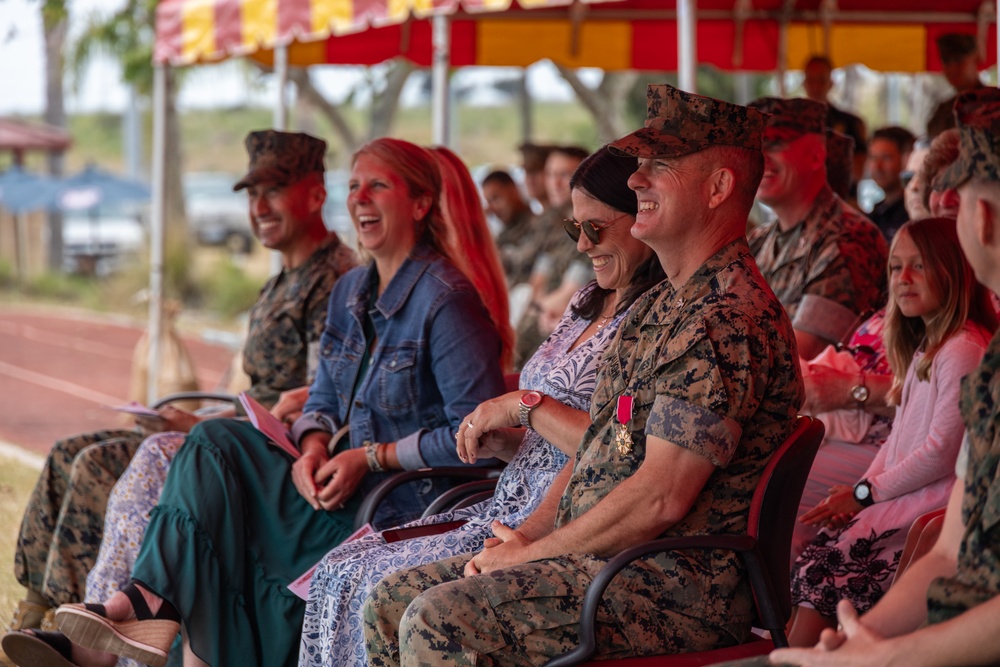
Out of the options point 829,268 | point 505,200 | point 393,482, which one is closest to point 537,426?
point 393,482

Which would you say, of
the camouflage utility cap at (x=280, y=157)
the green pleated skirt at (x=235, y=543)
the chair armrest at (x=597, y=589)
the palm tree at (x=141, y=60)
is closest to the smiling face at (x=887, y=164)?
the camouflage utility cap at (x=280, y=157)

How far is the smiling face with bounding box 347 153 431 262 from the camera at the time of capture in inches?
152

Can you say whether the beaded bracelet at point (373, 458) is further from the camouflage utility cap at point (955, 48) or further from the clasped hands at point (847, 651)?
the camouflage utility cap at point (955, 48)

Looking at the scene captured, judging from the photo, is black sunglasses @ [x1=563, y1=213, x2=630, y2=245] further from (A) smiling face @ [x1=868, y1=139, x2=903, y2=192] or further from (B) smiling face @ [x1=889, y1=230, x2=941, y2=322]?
(A) smiling face @ [x1=868, y1=139, x2=903, y2=192]

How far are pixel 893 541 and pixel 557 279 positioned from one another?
4554 millimetres

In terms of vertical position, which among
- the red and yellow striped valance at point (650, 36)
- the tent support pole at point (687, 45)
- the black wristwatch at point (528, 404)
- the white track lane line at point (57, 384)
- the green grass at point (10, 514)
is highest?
the red and yellow striped valance at point (650, 36)

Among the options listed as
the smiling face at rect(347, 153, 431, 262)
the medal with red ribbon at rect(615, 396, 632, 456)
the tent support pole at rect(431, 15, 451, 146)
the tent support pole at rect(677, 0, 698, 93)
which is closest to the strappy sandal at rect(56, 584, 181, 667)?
the smiling face at rect(347, 153, 431, 262)

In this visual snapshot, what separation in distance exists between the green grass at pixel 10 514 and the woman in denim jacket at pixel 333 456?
1.39 meters

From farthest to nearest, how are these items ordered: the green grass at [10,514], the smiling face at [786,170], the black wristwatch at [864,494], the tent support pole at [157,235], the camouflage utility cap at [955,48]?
the tent support pole at [157,235]
the camouflage utility cap at [955,48]
the green grass at [10,514]
the smiling face at [786,170]
the black wristwatch at [864,494]

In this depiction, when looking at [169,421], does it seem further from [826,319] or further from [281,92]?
[281,92]

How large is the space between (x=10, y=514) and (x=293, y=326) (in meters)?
2.66

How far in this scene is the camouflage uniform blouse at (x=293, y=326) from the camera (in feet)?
14.7

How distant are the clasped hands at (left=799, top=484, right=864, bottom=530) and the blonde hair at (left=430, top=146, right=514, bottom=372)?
1.03 m

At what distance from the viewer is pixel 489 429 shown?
10.0ft
